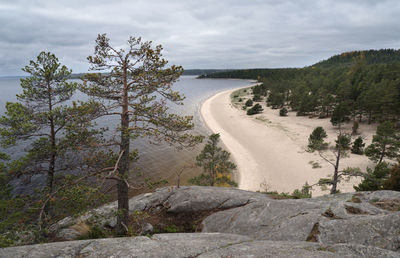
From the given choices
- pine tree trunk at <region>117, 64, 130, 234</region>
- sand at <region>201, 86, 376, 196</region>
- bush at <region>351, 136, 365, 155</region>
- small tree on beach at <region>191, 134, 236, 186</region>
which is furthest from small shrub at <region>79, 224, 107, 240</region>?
bush at <region>351, 136, 365, 155</region>

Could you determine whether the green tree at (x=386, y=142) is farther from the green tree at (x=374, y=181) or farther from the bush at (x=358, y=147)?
the green tree at (x=374, y=181)

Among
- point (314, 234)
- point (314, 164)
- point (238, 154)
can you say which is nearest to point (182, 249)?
point (314, 234)

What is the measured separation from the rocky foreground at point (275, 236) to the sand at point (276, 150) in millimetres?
15083

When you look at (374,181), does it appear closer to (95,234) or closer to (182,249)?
(182,249)

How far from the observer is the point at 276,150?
36094 millimetres

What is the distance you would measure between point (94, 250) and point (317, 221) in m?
7.67

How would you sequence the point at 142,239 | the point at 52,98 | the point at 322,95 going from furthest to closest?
the point at 322,95
the point at 52,98
the point at 142,239

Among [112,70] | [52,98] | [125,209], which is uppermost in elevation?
[112,70]

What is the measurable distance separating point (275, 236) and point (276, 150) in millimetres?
29914

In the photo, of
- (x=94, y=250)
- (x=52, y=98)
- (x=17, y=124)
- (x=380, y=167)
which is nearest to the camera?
(x=94, y=250)

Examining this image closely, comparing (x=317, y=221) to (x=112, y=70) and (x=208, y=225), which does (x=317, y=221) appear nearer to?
(x=208, y=225)

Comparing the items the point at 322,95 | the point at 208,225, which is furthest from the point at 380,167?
the point at 322,95

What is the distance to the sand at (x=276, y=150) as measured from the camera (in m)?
26.3

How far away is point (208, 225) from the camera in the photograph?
11.1 meters
